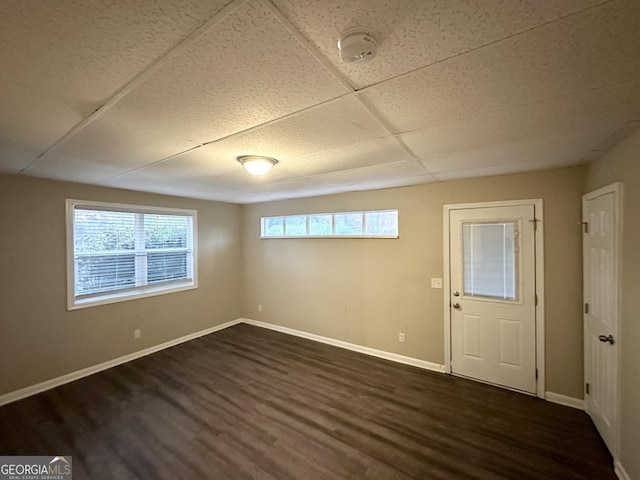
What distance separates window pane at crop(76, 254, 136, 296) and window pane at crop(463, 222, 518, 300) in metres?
4.70

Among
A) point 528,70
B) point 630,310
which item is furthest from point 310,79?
point 630,310

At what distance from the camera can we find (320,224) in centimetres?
449

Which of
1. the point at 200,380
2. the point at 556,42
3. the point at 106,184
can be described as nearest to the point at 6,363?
the point at 200,380

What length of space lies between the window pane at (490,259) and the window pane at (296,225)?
99.9 inches

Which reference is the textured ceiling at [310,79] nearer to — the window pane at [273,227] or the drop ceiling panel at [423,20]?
the drop ceiling panel at [423,20]

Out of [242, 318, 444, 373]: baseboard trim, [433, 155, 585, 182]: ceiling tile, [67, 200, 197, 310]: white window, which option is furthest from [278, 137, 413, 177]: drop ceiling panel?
[67, 200, 197, 310]: white window

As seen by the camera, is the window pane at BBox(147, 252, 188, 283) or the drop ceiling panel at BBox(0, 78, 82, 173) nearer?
the drop ceiling panel at BBox(0, 78, 82, 173)

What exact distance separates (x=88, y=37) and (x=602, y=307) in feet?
11.9

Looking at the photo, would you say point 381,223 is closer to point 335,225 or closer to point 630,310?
point 335,225

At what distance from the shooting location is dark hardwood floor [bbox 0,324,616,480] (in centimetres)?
198

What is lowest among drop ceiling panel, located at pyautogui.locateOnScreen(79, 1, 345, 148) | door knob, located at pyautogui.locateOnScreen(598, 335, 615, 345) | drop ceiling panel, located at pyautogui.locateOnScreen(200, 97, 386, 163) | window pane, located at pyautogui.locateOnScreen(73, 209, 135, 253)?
door knob, located at pyautogui.locateOnScreen(598, 335, 615, 345)

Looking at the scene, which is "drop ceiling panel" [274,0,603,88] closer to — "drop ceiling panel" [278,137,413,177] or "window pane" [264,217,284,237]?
"drop ceiling panel" [278,137,413,177]

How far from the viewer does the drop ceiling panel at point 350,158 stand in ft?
6.63

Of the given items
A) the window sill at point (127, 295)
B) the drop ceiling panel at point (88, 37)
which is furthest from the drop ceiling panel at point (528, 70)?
the window sill at point (127, 295)
